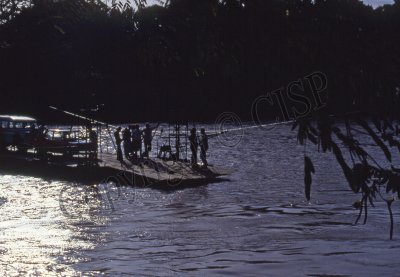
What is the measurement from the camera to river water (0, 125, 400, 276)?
592 inches

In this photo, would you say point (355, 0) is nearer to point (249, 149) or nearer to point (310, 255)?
point (310, 255)

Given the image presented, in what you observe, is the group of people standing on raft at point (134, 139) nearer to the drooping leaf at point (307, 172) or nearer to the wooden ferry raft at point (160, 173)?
the wooden ferry raft at point (160, 173)

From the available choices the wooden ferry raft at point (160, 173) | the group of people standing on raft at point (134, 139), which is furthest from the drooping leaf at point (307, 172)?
the group of people standing on raft at point (134, 139)

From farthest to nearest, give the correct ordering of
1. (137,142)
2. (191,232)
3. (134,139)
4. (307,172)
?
1. (137,142)
2. (134,139)
3. (191,232)
4. (307,172)

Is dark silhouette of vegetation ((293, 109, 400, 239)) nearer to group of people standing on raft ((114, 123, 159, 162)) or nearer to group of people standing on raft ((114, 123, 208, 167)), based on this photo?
group of people standing on raft ((114, 123, 208, 167))

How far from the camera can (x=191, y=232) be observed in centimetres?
1919

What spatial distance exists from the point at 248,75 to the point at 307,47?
0.40m

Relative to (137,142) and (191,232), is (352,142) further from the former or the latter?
(137,142)

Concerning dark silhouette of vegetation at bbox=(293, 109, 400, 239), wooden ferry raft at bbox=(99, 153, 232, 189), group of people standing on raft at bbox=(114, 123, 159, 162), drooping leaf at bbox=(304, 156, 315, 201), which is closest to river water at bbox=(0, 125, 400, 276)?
wooden ferry raft at bbox=(99, 153, 232, 189)

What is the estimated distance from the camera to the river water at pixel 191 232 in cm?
1505

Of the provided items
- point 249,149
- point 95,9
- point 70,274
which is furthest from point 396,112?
point 249,149

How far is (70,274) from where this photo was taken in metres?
14.2

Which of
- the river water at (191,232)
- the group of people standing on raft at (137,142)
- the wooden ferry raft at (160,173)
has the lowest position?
the river water at (191,232)

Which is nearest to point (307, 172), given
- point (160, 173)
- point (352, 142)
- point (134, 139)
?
point (352, 142)
